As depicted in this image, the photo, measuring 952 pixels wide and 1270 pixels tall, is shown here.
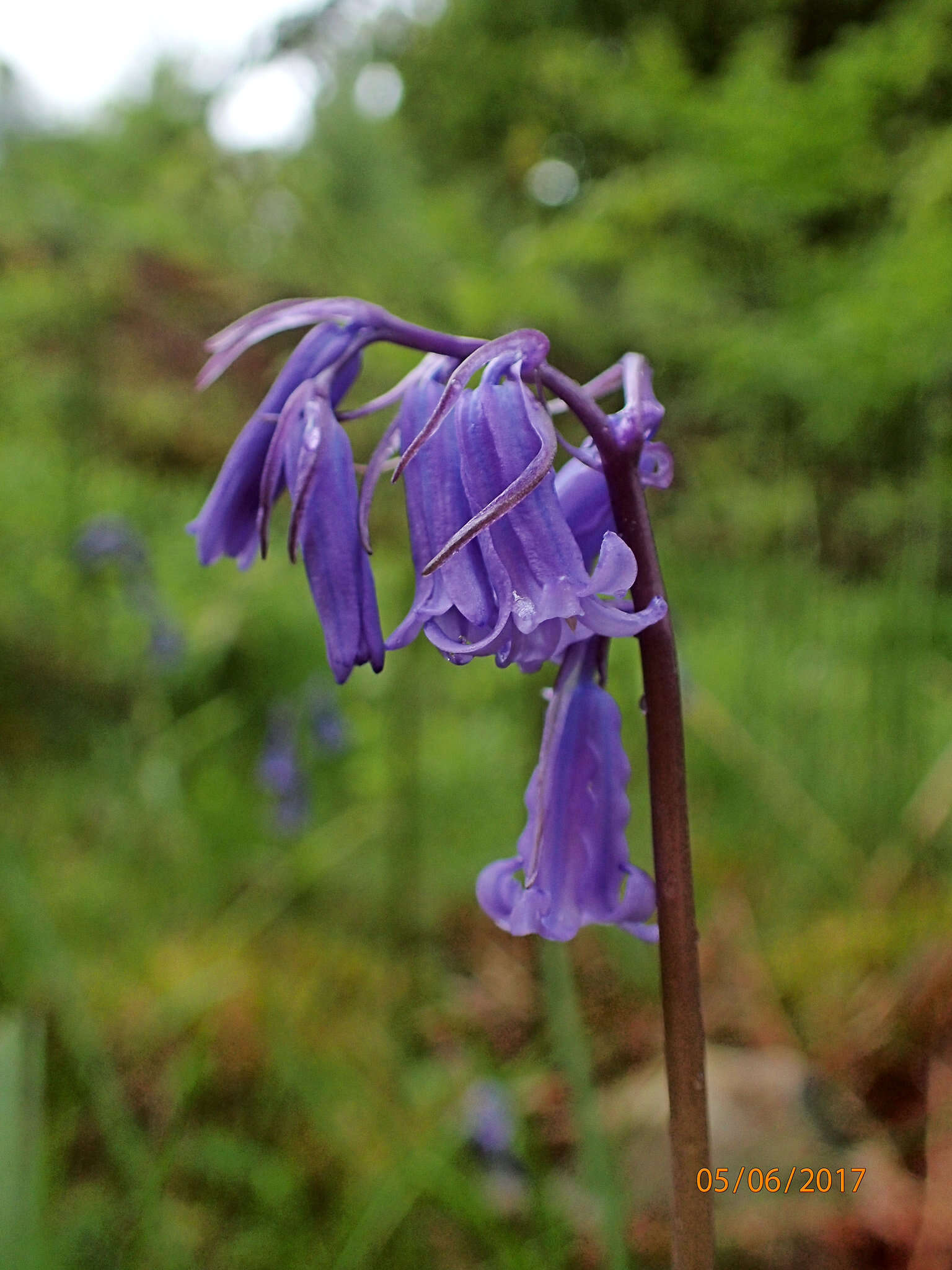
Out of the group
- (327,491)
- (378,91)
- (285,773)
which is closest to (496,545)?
(327,491)

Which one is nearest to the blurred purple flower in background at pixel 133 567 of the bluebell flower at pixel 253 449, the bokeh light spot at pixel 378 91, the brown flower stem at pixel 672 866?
the bokeh light spot at pixel 378 91

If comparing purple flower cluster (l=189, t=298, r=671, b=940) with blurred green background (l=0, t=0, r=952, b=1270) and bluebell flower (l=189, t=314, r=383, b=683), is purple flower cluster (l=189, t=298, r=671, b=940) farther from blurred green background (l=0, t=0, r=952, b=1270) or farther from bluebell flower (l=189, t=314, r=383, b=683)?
blurred green background (l=0, t=0, r=952, b=1270)

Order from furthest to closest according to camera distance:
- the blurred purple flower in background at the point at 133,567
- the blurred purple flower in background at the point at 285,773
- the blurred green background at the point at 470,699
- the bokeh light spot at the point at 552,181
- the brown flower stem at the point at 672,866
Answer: the bokeh light spot at the point at 552,181, the blurred purple flower in background at the point at 285,773, the blurred purple flower in background at the point at 133,567, the blurred green background at the point at 470,699, the brown flower stem at the point at 672,866

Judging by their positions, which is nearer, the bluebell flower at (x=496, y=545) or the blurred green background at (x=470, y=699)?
the bluebell flower at (x=496, y=545)

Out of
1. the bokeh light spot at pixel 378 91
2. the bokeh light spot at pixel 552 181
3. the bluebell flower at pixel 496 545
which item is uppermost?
the bokeh light spot at pixel 378 91

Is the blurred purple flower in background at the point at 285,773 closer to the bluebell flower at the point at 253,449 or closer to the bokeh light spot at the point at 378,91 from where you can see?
the bokeh light spot at the point at 378,91

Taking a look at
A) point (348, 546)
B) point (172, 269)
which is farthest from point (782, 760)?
point (172, 269)

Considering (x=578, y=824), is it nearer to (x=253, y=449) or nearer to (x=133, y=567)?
(x=253, y=449)

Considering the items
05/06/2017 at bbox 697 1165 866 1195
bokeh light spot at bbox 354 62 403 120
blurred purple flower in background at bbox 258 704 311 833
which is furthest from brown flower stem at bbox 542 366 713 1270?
bokeh light spot at bbox 354 62 403 120
